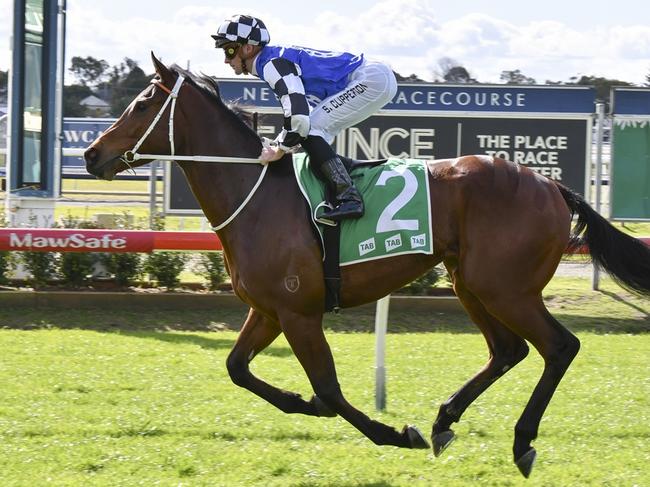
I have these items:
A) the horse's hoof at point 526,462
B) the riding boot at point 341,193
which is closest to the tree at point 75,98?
the riding boot at point 341,193

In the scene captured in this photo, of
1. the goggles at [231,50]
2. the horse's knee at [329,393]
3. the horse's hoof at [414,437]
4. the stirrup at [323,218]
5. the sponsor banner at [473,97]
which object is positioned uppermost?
the sponsor banner at [473,97]

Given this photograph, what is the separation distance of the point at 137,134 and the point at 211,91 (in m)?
0.50

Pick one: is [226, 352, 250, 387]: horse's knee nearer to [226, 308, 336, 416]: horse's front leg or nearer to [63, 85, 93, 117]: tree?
[226, 308, 336, 416]: horse's front leg

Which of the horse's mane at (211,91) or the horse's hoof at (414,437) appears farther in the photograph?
the horse's mane at (211,91)

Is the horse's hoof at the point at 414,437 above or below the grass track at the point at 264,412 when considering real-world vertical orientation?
above

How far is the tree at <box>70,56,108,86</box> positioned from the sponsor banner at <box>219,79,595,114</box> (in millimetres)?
26248

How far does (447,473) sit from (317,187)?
5.36 ft

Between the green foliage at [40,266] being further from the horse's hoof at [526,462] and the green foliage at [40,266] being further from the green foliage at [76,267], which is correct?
the horse's hoof at [526,462]

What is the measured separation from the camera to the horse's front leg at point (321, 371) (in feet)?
17.2

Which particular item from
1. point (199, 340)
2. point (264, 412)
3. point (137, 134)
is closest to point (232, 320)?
point (199, 340)

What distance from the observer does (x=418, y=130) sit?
11727 mm

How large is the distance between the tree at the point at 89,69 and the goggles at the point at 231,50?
107 ft

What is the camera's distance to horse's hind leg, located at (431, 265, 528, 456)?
5648mm

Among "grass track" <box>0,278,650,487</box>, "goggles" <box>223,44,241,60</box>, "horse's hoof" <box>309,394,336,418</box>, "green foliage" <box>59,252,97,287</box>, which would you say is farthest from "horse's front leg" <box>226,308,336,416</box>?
"green foliage" <box>59,252,97,287</box>
